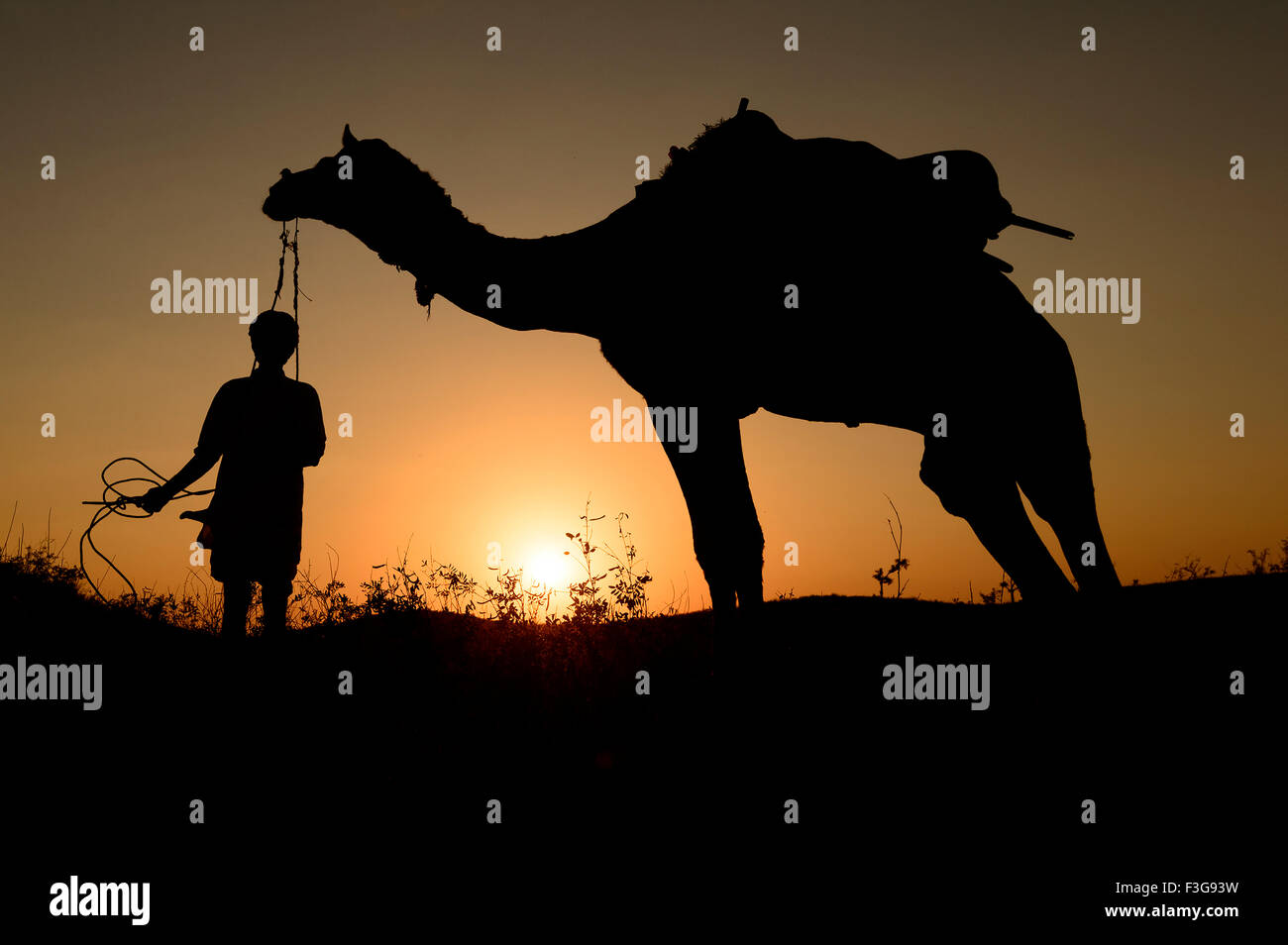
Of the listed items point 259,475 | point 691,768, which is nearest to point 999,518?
point 691,768

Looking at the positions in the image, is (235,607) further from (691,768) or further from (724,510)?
(691,768)

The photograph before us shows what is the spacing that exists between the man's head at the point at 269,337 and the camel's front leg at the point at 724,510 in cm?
282

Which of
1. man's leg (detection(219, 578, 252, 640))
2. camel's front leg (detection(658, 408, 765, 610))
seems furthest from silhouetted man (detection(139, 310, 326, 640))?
camel's front leg (detection(658, 408, 765, 610))

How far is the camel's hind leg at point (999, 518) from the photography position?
21.4 ft

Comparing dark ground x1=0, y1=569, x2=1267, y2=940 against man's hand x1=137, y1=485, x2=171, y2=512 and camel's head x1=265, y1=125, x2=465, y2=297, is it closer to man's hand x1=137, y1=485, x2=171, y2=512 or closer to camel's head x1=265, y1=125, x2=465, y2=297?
man's hand x1=137, y1=485, x2=171, y2=512

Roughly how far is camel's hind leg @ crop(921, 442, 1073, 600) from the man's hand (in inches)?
206

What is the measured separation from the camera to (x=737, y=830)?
12.0 ft

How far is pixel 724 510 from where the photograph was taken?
18.8ft

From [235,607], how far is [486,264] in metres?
2.85

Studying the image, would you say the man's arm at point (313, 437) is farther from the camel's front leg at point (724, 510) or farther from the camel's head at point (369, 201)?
the camel's front leg at point (724, 510)

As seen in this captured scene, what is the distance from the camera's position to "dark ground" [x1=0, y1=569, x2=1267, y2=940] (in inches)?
131
